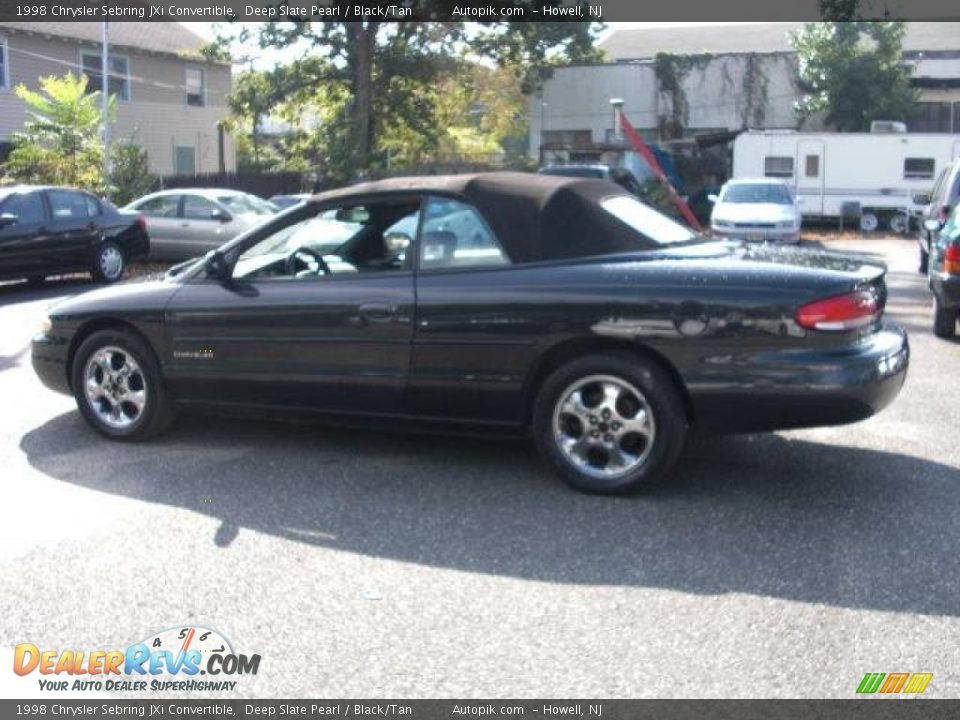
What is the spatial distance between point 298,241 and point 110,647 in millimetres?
3125

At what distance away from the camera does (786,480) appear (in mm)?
6191

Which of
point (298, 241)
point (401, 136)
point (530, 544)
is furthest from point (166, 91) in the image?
point (530, 544)

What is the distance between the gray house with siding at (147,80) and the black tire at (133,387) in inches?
995

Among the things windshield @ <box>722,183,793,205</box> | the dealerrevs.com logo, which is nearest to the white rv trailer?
windshield @ <box>722,183,793,205</box>

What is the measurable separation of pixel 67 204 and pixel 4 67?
1615 centimetres

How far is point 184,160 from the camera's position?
125 ft

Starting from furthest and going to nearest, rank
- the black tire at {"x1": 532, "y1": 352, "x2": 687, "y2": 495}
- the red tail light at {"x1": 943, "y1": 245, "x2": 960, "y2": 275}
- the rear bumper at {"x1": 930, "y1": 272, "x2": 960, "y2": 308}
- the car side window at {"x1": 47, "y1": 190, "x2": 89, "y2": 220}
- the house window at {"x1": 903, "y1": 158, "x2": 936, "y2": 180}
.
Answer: the house window at {"x1": 903, "y1": 158, "x2": 936, "y2": 180}, the car side window at {"x1": 47, "y1": 190, "x2": 89, "y2": 220}, the rear bumper at {"x1": 930, "y1": 272, "x2": 960, "y2": 308}, the red tail light at {"x1": 943, "y1": 245, "x2": 960, "y2": 275}, the black tire at {"x1": 532, "y1": 352, "x2": 687, "y2": 495}

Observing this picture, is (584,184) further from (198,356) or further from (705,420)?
(198,356)

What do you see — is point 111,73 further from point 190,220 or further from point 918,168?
point 918,168

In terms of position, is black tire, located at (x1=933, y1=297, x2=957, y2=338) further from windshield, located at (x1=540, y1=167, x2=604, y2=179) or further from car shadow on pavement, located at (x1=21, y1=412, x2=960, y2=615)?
windshield, located at (x1=540, y1=167, x2=604, y2=179)

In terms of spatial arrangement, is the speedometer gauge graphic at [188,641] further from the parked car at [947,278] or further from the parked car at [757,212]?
the parked car at [757,212]

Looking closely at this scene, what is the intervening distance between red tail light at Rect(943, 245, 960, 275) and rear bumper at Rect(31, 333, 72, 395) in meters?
7.43

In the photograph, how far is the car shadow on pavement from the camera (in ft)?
16.0

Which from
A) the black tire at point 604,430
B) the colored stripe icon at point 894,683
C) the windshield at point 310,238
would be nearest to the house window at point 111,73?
the windshield at point 310,238
